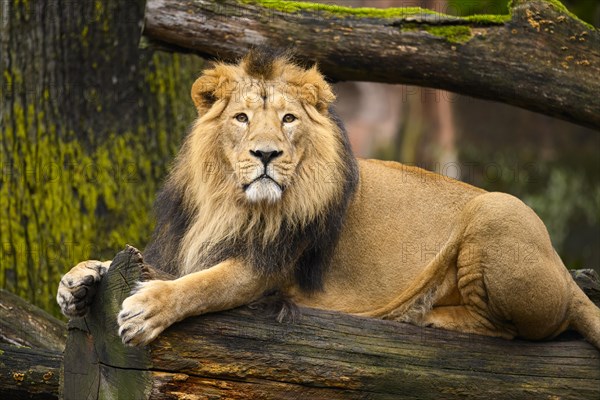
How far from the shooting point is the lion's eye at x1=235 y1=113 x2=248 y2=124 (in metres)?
5.68

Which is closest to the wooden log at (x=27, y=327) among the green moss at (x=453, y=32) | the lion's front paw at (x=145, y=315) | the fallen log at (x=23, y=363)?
the fallen log at (x=23, y=363)

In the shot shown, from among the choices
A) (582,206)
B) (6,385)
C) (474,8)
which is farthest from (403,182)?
(582,206)

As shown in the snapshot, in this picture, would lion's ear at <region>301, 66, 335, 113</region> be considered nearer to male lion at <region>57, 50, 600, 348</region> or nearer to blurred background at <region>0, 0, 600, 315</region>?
male lion at <region>57, 50, 600, 348</region>

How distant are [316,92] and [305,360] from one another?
1662 millimetres

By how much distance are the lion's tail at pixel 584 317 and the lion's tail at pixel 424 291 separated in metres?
0.81

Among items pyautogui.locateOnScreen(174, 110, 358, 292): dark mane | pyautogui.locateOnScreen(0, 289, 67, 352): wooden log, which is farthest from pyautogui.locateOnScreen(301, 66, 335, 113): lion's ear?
pyautogui.locateOnScreen(0, 289, 67, 352): wooden log

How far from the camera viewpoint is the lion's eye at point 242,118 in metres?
5.68

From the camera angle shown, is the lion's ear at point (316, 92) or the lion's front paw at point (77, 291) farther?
the lion's ear at point (316, 92)

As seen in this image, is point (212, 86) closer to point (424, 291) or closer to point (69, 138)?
point (424, 291)

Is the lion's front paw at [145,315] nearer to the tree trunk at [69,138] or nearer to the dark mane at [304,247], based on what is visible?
the dark mane at [304,247]

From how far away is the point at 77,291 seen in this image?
17.2ft

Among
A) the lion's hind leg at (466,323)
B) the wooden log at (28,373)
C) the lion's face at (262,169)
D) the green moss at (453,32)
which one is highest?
the green moss at (453,32)

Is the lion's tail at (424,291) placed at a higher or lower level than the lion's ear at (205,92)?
lower

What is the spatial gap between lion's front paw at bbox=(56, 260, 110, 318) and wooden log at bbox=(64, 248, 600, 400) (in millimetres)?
60
